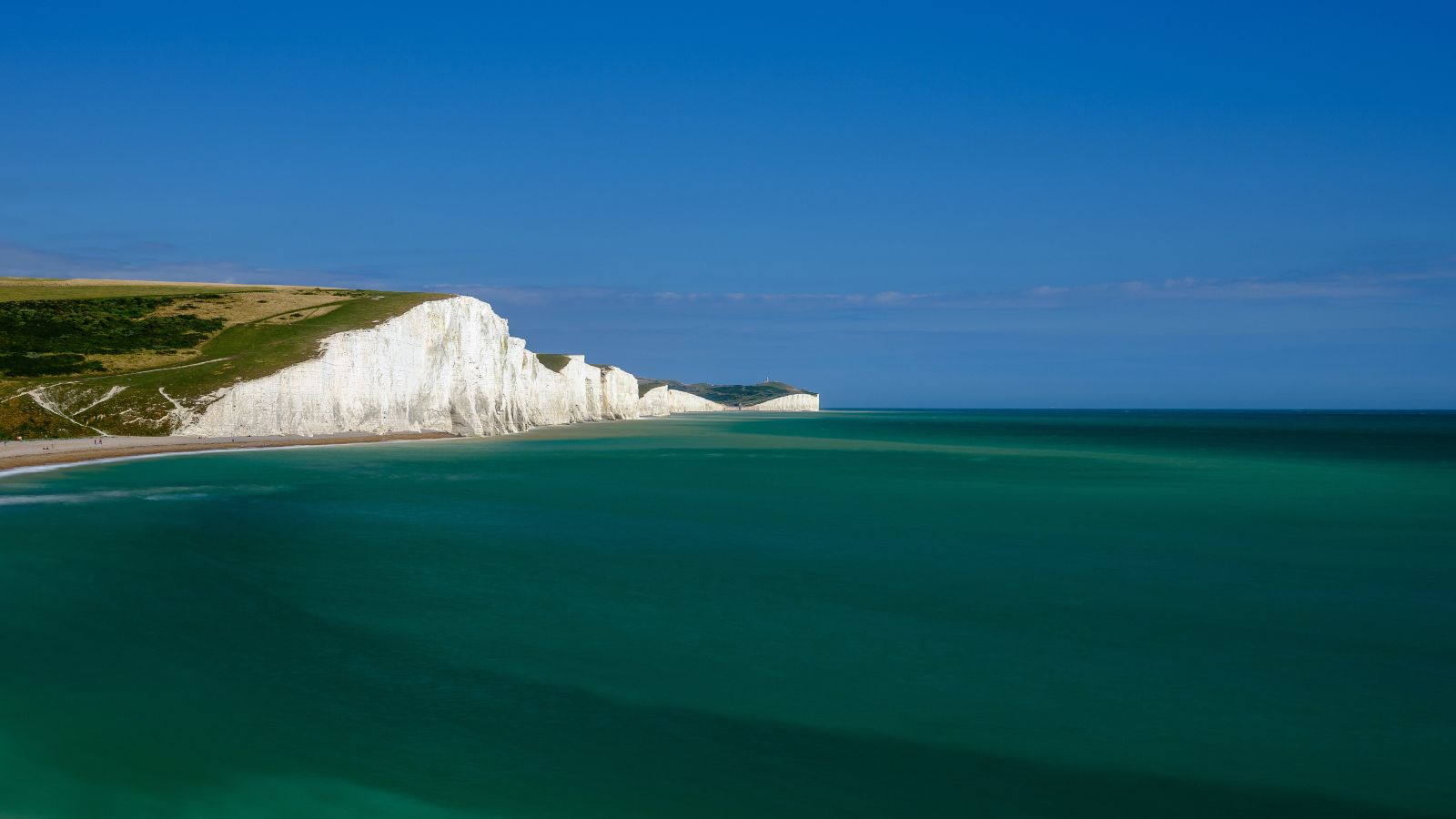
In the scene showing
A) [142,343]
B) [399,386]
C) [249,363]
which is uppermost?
[142,343]

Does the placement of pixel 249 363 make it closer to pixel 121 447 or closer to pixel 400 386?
pixel 400 386

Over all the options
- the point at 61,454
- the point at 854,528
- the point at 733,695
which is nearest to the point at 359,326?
the point at 61,454

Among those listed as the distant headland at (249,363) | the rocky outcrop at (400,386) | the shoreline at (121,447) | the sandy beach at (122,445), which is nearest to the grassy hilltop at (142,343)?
the distant headland at (249,363)

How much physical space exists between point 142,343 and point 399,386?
17472 mm

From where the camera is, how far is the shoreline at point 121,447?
40.5 meters

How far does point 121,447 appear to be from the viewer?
48.0 m

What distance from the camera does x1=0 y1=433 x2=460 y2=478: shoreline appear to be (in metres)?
40.5

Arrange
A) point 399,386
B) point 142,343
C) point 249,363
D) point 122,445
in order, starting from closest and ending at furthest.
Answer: point 122,445 < point 249,363 < point 142,343 < point 399,386

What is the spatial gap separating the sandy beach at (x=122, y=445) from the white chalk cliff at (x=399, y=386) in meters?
1.54

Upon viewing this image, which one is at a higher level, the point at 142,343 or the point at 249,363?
the point at 142,343

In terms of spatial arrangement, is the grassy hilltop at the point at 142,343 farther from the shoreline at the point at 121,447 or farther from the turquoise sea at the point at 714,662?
the turquoise sea at the point at 714,662

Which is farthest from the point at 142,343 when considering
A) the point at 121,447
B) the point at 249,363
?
the point at 121,447

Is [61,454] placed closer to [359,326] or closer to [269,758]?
[359,326]

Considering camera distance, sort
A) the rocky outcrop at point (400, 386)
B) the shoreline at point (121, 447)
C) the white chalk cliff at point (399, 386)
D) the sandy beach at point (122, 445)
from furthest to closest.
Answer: the rocky outcrop at point (400, 386) → the white chalk cliff at point (399, 386) → the sandy beach at point (122, 445) → the shoreline at point (121, 447)
